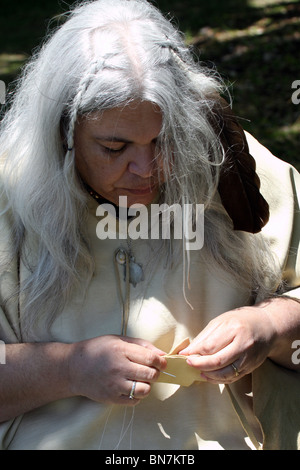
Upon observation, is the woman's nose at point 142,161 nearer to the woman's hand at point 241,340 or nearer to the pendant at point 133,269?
the pendant at point 133,269

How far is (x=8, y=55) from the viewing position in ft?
22.3

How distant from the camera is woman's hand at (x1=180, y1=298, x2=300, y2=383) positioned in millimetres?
1876

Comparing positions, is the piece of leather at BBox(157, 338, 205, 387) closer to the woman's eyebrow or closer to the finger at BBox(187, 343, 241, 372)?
the finger at BBox(187, 343, 241, 372)

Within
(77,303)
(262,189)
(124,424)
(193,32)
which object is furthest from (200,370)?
(193,32)

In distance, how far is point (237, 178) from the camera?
2006mm

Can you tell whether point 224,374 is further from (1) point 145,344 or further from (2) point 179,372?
(1) point 145,344

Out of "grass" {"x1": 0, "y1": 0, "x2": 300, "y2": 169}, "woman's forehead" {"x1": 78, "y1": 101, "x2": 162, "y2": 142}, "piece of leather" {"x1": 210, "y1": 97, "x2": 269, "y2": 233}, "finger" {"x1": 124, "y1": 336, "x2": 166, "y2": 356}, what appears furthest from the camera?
"grass" {"x1": 0, "y1": 0, "x2": 300, "y2": 169}

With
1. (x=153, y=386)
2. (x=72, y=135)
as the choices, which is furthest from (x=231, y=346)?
(x=72, y=135)

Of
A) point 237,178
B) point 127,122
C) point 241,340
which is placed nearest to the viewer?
point 127,122

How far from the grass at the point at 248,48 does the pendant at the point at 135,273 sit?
1.95 metres

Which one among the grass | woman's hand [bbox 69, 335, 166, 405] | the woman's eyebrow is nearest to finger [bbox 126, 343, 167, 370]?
woman's hand [bbox 69, 335, 166, 405]

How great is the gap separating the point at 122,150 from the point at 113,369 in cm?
62

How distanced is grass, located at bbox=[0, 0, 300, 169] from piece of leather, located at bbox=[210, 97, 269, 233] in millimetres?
1768

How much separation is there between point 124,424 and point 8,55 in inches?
220
